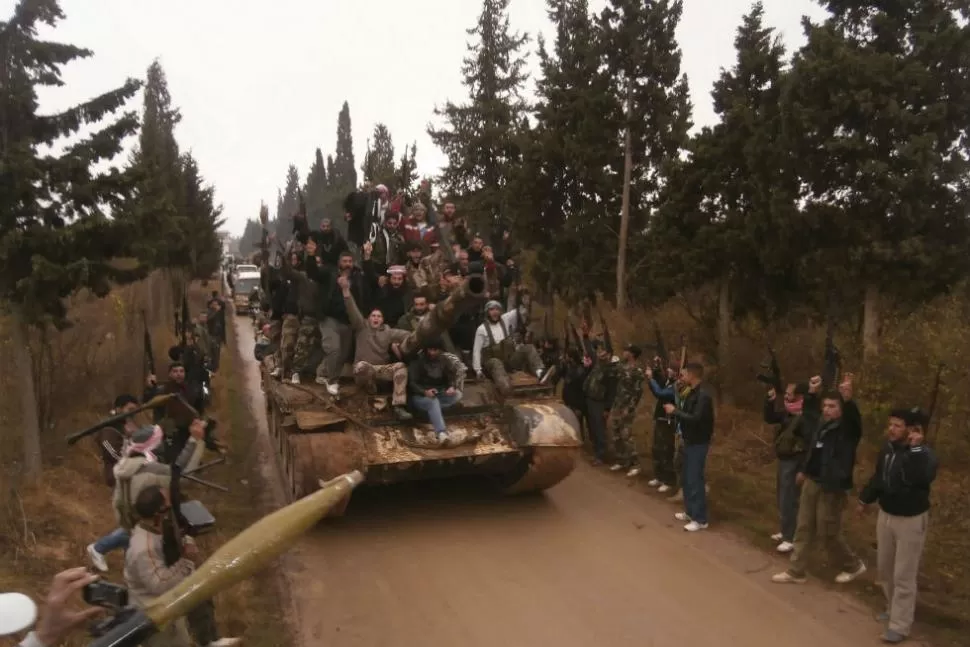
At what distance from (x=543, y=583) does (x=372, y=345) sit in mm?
3225

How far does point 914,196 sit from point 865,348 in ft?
7.19

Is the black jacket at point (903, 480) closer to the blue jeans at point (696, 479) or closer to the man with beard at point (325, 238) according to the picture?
the blue jeans at point (696, 479)

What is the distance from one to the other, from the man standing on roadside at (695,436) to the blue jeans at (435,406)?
7.72ft

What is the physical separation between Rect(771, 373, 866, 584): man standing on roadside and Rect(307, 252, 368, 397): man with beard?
16.0 feet

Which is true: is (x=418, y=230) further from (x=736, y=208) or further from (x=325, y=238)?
(x=736, y=208)

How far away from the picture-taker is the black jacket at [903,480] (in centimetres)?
534

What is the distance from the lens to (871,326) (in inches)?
442

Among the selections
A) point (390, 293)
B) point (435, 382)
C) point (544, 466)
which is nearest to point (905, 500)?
point (544, 466)

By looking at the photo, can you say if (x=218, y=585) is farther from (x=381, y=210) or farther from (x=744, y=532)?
(x=381, y=210)

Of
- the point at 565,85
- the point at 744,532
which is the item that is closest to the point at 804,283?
the point at 744,532

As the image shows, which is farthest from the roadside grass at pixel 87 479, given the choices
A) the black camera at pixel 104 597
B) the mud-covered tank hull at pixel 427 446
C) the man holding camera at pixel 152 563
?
the black camera at pixel 104 597

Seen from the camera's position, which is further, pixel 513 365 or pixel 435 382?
pixel 513 365

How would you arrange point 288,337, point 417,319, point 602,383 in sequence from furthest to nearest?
point 602,383 < point 288,337 < point 417,319

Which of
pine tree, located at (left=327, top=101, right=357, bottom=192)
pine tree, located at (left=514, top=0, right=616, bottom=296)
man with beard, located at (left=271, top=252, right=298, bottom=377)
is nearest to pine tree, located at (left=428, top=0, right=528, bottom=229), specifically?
pine tree, located at (left=514, top=0, right=616, bottom=296)
